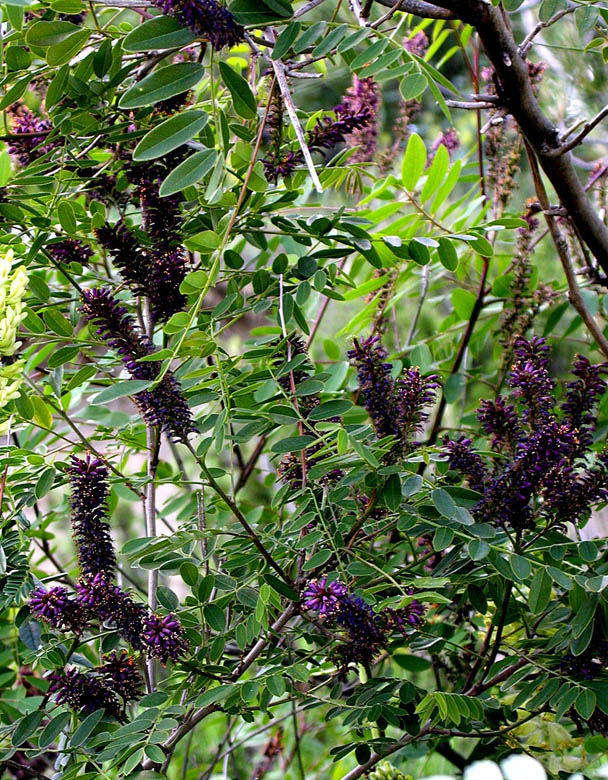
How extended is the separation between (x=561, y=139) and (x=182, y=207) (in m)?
0.31

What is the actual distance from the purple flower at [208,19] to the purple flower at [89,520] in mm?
277

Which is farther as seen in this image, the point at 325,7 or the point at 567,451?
the point at 325,7

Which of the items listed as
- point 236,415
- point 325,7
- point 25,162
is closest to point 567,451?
point 236,415

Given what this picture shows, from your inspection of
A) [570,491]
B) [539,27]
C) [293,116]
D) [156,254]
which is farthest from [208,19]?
[570,491]

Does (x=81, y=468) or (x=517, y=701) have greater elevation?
(x=81, y=468)

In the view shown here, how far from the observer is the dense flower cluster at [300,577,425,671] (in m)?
0.48

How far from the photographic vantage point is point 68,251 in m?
0.61

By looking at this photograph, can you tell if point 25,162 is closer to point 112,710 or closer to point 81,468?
point 81,468

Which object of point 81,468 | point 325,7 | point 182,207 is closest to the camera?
point 81,468

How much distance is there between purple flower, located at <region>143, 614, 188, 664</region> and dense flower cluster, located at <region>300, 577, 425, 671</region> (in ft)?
→ 0.29

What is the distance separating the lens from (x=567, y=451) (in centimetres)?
55

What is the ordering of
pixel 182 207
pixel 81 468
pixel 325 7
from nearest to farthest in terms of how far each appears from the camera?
pixel 81 468
pixel 182 207
pixel 325 7

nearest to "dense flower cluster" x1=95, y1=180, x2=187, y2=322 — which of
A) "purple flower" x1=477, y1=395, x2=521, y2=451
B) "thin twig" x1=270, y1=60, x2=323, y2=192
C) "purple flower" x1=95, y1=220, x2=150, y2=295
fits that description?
"purple flower" x1=95, y1=220, x2=150, y2=295

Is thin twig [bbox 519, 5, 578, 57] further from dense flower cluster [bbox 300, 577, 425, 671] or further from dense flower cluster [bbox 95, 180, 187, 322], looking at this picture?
dense flower cluster [bbox 300, 577, 425, 671]
